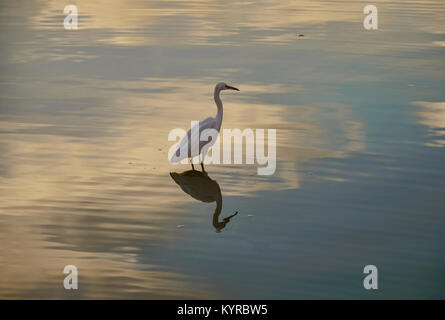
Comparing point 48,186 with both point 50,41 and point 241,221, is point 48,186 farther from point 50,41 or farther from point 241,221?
point 50,41

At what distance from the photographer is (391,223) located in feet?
33.3

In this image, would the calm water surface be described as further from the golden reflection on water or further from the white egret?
the white egret

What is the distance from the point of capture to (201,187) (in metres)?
11.7

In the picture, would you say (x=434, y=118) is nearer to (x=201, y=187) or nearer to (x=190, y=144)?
(x=190, y=144)

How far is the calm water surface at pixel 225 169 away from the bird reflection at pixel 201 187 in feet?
0.18

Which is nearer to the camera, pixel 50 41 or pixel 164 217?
pixel 164 217

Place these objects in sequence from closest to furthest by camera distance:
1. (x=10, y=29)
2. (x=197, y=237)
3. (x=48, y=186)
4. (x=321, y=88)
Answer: (x=197, y=237) → (x=48, y=186) → (x=321, y=88) → (x=10, y=29)

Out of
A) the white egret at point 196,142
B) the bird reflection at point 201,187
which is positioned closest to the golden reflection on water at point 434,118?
the white egret at point 196,142

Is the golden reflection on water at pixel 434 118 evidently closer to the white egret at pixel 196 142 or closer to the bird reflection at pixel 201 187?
the white egret at pixel 196 142

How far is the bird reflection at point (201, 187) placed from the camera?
10.9m

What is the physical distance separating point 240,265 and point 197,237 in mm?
984

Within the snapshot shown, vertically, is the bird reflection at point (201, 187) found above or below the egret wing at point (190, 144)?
below

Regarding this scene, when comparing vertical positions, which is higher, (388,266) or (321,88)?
(321,88)
